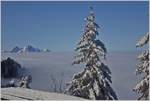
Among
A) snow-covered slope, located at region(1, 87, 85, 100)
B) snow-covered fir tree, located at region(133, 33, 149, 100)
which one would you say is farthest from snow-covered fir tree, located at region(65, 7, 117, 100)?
snow-covered slope, located at region(1, 87, 85, 100)

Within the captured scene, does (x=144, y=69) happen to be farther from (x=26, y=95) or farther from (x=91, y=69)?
(x=26, y=95)

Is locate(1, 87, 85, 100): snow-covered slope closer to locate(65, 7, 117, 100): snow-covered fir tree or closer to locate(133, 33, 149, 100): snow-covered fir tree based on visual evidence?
locate(133, 33, 149, 100): snow-covered fir tree

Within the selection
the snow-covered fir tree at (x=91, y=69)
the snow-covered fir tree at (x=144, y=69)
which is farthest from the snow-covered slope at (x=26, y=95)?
the snow-covered fir tree at (x=91, y=69)

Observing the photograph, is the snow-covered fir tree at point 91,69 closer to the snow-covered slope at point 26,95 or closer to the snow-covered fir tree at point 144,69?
the snow-covered fir tree at point 144,69

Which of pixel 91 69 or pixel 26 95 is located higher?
pixel 91 69

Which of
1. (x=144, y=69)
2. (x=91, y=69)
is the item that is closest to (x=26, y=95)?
(x=144, y=69)

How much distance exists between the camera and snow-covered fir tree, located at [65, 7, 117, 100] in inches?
A: 1347

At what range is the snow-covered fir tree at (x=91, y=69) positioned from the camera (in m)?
34.2

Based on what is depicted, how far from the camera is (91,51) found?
113 feet

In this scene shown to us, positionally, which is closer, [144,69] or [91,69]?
[144,69]

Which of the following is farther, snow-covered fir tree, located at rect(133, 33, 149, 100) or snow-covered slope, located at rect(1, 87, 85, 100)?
snow-covered fir tree, located at rect(133, 33, 149, 100)

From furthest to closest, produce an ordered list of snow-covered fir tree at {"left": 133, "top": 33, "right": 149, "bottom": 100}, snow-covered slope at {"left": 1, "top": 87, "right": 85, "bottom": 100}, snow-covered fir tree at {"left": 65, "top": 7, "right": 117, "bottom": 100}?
snow-covered fir tree at {"left": 65, "top": 7, "right": 117, "bottom": 100}, snow-covered fir tree at {"left": 133, "top": 33, "right": 149, "bottom": 100}, snow-covered slope at {"left": 1, "top": 87, "right": 85, "bottom": 100}

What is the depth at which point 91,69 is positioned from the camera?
34.3m

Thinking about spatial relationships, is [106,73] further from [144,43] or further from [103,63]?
[144,43]
